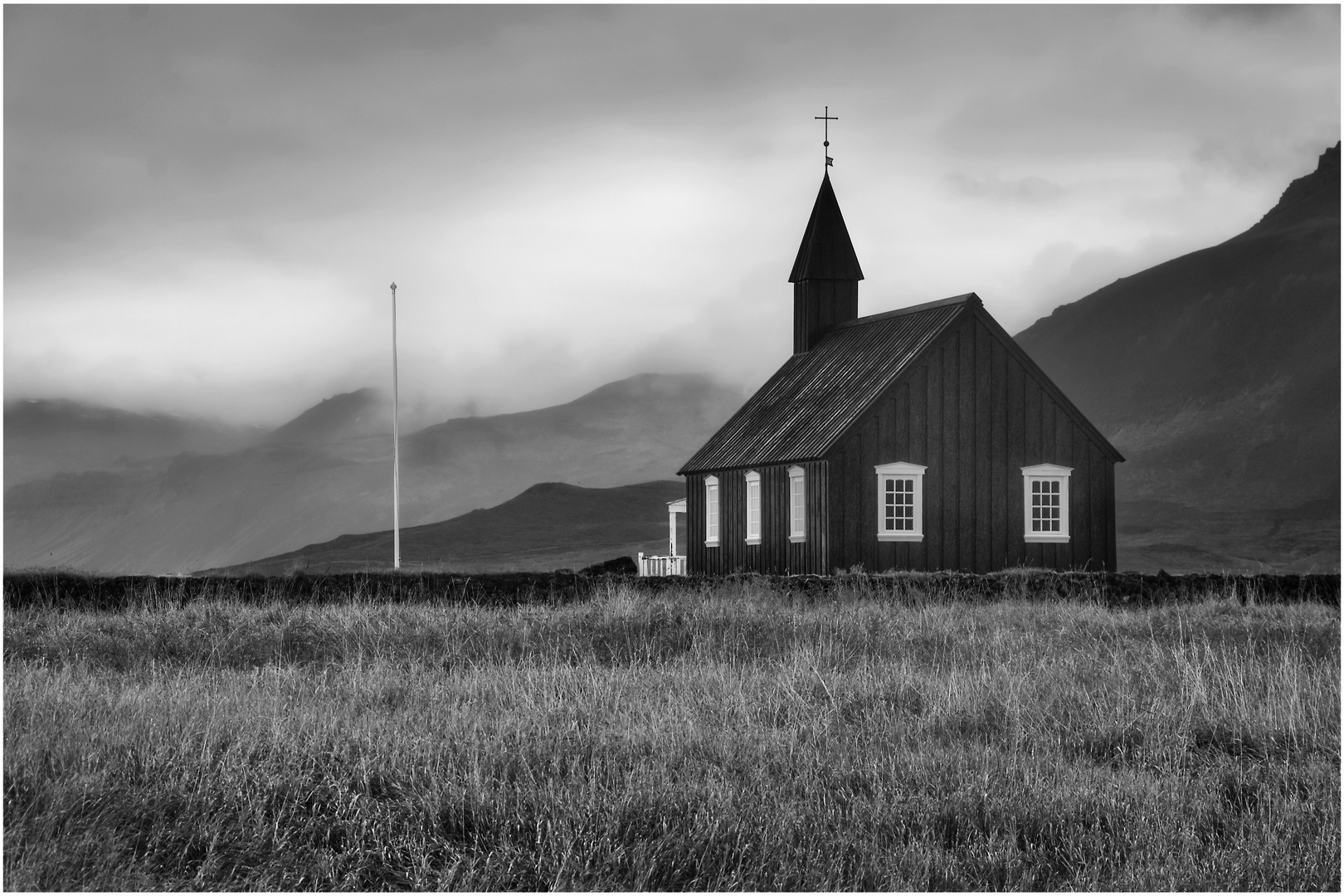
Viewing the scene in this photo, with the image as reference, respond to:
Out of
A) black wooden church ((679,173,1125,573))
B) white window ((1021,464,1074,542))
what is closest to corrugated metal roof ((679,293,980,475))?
black wooden church ((679,173,1125,573))

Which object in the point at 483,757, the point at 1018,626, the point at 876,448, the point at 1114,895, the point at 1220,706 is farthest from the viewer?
the point at 876,448

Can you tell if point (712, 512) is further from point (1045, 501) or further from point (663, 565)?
point (1045, 501)

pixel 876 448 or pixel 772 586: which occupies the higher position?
pixel 876 448

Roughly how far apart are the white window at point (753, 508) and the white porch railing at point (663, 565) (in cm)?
571

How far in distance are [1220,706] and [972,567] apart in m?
21.9

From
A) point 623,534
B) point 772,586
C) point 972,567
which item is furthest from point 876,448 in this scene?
point 623,534

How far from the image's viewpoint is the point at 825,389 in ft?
121

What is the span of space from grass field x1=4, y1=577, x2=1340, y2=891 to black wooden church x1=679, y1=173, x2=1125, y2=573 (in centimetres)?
1667

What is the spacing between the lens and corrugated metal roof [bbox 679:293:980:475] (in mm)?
34031

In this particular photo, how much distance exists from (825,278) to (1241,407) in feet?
455

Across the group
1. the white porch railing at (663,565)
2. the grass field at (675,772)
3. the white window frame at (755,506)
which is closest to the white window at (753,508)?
the white window frame at (755,506)

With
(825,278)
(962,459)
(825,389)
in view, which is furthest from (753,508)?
(825,278)

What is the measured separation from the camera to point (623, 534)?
10719 cm

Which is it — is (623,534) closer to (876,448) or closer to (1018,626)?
(876,448)
